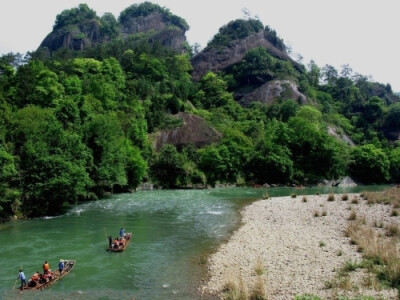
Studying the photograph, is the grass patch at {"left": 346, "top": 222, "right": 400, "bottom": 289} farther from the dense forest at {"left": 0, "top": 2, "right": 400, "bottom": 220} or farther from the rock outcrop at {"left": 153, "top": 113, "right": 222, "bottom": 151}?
the rock outcrop at {"left": 153, "top": 113, "right": 222, "bottom": 151}

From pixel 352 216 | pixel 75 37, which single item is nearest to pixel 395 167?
pixel 352 216

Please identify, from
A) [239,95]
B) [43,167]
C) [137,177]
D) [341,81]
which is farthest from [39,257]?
[341,81]

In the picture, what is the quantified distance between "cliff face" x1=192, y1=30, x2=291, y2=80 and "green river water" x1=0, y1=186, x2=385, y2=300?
313ft

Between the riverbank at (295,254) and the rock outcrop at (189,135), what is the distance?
145 ft

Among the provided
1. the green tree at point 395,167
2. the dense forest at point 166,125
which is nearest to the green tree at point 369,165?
the dense forest at point 166,125

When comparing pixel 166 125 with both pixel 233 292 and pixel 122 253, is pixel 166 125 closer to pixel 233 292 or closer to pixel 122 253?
pixel 122 253

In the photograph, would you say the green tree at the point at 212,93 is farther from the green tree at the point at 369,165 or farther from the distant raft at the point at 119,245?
the distant raft at the point at 119,245

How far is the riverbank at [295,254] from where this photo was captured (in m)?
17.0

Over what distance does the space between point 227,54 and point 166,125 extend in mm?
63358

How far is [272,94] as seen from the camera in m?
118

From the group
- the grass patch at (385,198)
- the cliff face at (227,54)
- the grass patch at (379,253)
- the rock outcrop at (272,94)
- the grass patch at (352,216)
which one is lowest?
the grass patch at (379,253)

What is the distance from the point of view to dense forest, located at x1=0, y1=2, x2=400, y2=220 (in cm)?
4094

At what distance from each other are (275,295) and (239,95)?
4265 inches

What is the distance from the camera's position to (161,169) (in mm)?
70625
